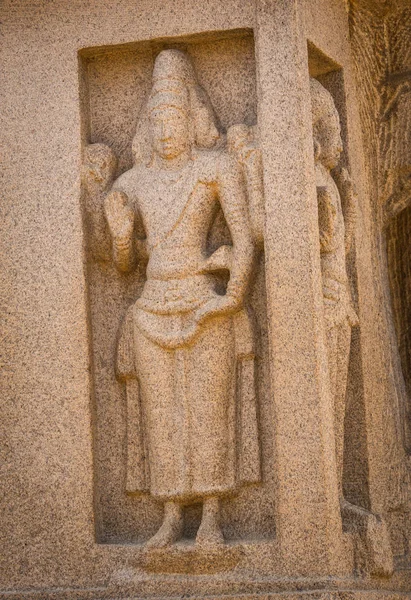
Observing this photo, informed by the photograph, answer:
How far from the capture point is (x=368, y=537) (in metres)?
8.52

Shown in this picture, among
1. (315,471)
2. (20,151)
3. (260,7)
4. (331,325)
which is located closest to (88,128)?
(20,151)

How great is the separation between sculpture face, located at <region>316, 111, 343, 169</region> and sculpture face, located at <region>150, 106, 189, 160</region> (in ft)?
2.82

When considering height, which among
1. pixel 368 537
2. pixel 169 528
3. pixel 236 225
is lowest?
pixel 368 537

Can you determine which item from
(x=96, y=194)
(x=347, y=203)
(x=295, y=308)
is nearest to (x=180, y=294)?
(x=295, y=308)

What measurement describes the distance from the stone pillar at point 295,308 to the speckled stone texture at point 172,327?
11mm

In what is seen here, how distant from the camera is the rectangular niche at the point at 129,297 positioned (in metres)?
8.48

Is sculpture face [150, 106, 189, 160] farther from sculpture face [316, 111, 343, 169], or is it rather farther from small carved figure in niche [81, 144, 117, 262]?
sculpture face [316, 111, 343, 169]

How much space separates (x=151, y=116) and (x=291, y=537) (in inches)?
103

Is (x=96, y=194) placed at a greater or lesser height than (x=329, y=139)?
lesser

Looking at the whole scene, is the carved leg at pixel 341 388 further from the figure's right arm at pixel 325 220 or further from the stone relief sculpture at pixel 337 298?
the figure's right arm at pixel 325 220

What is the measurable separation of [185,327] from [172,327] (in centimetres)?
8

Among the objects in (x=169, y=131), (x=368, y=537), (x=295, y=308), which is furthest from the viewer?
(x=169, y=131)

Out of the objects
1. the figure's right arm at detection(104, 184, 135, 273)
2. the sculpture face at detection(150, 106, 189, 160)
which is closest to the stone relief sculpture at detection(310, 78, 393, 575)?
the sculpture face at detection(150, 106, 189, 160)

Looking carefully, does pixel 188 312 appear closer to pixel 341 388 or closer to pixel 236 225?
pixel 236 225
